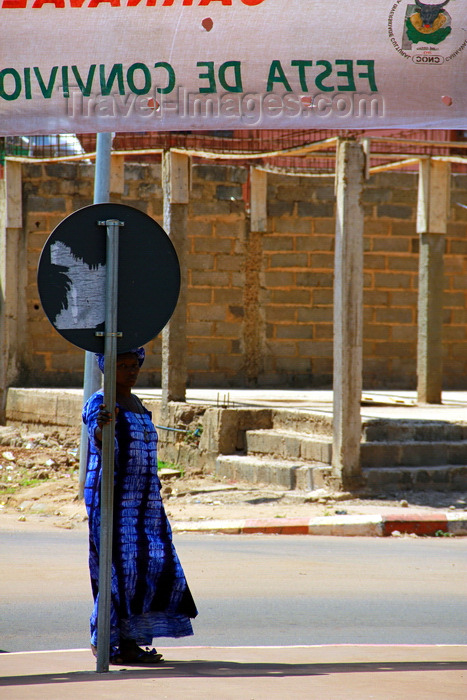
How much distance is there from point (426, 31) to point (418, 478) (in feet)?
22.2

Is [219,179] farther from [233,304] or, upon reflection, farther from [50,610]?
[50,610]

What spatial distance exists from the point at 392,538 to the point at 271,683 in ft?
17.6

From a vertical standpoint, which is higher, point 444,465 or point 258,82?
point 258,82

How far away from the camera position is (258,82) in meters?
4.75

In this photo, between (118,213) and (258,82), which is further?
(258,82)

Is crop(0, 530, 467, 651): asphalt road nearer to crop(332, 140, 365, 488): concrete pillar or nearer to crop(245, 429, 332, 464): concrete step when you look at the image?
crop(332, 140, 365, 488): concrete pillar

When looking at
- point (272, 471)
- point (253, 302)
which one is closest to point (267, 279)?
point (253, 302)

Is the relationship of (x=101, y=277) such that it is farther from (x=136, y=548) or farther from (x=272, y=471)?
(x=272, y=471)

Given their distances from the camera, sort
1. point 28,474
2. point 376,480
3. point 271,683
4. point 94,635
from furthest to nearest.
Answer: point 28,474
point 376,480
point 94,635
point 271,683

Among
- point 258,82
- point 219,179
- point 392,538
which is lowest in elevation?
point 392,538

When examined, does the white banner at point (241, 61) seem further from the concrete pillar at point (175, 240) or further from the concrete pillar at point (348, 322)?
the concrete pillar at point (175, 240)

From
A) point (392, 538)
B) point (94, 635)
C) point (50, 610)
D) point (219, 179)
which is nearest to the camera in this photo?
point (94, 635)

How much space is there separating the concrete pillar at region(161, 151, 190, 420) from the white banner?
7750 mm

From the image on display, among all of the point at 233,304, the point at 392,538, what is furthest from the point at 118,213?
the point at 233,304
